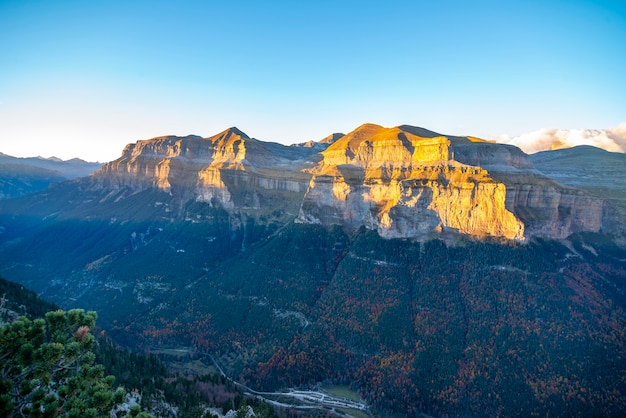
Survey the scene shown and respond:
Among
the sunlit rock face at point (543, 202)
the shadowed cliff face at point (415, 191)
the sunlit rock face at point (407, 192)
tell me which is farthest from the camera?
the sunlit rock face at point (407, 192)

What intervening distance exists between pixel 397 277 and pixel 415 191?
97.7ft

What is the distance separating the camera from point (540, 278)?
95.9 m

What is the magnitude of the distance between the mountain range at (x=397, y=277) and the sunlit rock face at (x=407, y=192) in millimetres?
588

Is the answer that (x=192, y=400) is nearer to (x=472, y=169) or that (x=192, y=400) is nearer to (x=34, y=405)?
(x=34, y=405)

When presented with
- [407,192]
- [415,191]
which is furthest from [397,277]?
[415,191]

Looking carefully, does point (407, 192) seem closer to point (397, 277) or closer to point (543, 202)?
point (397, 277)

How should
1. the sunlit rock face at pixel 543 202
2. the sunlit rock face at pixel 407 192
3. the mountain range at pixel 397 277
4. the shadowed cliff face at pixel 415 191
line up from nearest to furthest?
the mountain range at pixel 397 277
the sunlit rock face at pixel 543 202
the shadowed cliff face at pixel 415 191
the sunlit rock face at pixel 407 192

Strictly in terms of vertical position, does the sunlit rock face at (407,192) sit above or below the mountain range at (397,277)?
above

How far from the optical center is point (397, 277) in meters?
112

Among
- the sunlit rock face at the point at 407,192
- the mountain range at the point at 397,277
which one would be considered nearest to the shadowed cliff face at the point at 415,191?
the sunlit rock face at the point at 407,192

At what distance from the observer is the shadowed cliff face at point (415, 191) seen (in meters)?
110

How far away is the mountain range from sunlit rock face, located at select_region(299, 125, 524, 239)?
0.59m

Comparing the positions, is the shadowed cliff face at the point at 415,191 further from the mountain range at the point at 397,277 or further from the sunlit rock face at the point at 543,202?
the mountain range at the point at 397,277

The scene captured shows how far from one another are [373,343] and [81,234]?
160 meters
